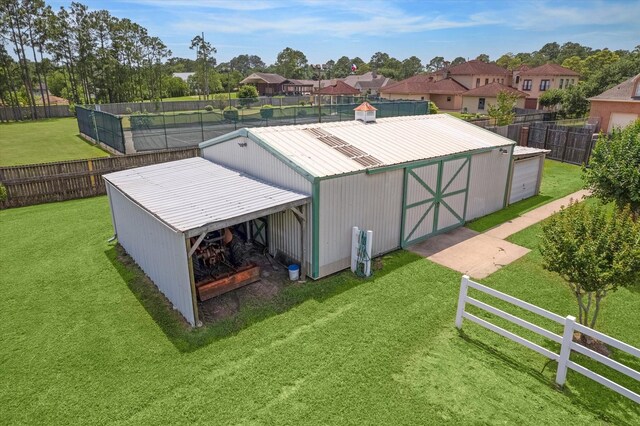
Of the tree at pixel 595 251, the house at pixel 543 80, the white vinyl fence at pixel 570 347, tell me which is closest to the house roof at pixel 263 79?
the house at pixel 543 80

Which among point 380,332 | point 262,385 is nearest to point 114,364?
point 262,385

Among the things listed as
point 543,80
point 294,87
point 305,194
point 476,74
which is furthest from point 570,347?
point 294,87

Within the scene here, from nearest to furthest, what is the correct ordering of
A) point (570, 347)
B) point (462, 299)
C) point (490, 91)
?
point (570, 347) → point (462, 299) → point (490, 91)

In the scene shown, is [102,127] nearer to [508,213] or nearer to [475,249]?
[475,249]

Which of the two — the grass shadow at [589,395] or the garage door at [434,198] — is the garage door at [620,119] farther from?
the grass shadow at [589,395]

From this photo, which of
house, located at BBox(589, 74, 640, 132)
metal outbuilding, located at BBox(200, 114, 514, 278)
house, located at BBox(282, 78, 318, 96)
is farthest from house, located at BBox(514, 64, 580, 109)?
metal outbuilding, located at BBox(200, 114, 514, 278)

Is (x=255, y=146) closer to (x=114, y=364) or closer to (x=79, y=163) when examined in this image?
(x=114, y=364)
